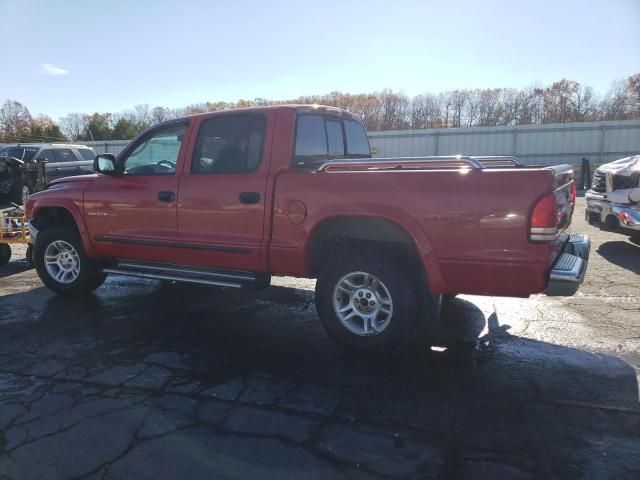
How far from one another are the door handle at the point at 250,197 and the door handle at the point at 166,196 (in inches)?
33.8

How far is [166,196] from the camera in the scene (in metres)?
4.74

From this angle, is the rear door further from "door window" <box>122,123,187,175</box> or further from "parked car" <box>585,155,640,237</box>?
"parked car" <box>585,155,640,237</box>

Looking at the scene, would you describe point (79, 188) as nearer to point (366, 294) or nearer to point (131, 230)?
point (131, 230)

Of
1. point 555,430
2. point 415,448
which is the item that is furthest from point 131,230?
point 555,430

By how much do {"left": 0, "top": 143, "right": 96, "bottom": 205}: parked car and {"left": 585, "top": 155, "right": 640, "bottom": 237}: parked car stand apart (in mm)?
12229

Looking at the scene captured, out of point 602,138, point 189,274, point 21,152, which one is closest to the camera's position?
point 189,274

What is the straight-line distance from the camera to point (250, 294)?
19.0 ft

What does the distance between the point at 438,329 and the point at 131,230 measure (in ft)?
10.9

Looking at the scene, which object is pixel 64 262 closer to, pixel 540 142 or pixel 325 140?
pixel 325 140

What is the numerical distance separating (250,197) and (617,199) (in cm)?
589

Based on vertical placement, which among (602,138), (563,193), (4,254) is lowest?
(4,254)

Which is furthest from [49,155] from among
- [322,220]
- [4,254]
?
[322,220]

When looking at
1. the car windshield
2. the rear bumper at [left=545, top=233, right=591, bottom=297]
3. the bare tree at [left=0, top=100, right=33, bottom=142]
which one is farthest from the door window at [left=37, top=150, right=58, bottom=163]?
the bare tree at [left=0, top=100, right=33, bottom=142]

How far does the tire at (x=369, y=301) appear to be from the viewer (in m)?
3.76
